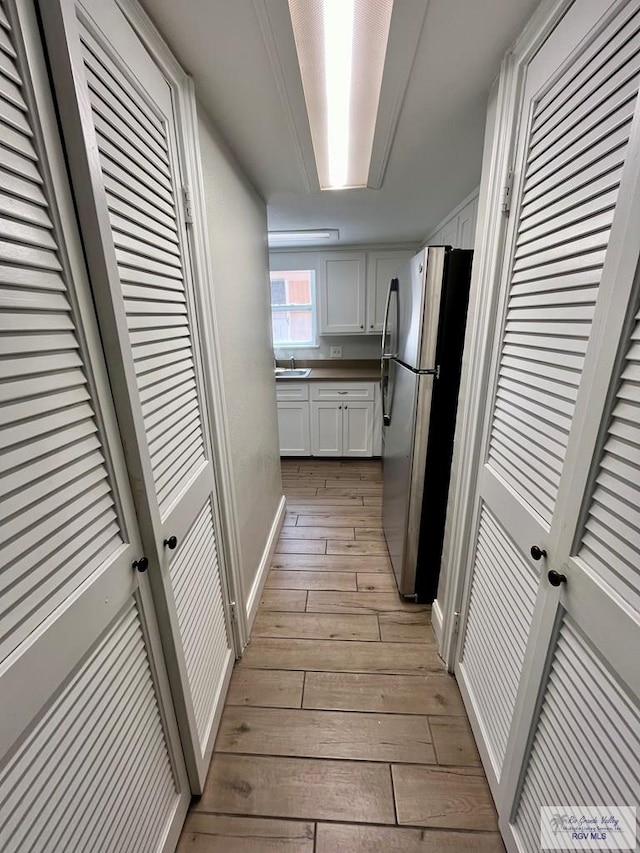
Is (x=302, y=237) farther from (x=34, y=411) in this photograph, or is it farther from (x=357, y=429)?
(x=34, y=411)

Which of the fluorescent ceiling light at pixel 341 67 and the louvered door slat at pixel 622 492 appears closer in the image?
the louvered door slat at pixel 622 492

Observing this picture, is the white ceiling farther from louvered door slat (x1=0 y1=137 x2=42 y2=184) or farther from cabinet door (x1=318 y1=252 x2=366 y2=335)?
cabinet door (x1=318 y1=252 x2=366 y2=335)

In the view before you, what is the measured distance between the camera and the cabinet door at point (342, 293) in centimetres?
342

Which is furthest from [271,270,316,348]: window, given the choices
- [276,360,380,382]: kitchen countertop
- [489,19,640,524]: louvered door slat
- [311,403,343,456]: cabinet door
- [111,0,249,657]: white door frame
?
[489,19,640,524]: louvered door slat

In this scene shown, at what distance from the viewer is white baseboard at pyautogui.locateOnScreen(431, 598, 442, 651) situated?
5.18ft

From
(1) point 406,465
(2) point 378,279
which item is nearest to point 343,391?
(2) point 378,279

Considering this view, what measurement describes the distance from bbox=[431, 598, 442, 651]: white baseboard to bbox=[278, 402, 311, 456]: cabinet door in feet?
6.85

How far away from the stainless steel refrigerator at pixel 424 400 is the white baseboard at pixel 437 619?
0.12 meters

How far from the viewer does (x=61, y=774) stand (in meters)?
0.57

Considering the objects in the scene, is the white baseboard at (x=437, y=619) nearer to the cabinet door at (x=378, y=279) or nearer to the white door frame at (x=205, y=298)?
the white door frame at (x=205, y=298)

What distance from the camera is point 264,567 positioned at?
6.57 feet

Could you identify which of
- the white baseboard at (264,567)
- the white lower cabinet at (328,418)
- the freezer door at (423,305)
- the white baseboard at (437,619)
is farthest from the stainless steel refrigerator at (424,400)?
the white lower cabinet at (328,418)

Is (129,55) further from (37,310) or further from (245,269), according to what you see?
(245,269)

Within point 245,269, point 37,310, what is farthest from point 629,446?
point 245,269
